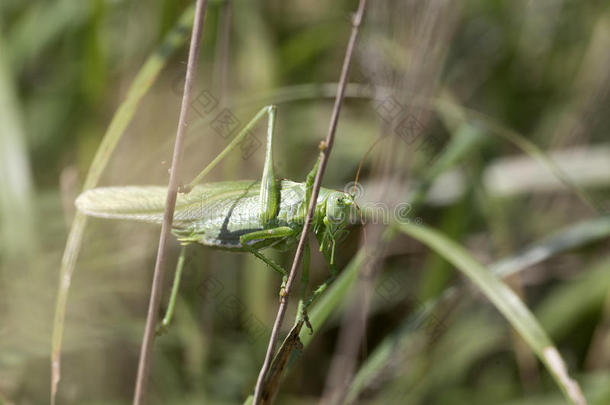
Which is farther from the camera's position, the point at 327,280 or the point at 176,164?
the point at 327,280

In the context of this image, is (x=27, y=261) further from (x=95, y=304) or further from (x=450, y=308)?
(x=450, y=308)

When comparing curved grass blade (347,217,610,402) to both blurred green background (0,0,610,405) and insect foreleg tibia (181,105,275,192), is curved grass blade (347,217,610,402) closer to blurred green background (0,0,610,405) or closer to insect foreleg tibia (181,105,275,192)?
blurred green background (0,0,610,405)

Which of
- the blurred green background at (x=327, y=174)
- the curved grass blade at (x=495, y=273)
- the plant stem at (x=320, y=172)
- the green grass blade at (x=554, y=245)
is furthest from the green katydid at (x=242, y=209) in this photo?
the green grass blade at (x=554, y=245)

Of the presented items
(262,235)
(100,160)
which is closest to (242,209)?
(262,235)

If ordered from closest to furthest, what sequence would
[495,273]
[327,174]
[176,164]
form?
[176,164]
[495,273]
[327,174]

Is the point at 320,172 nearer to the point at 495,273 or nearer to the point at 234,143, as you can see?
the point at 234,143

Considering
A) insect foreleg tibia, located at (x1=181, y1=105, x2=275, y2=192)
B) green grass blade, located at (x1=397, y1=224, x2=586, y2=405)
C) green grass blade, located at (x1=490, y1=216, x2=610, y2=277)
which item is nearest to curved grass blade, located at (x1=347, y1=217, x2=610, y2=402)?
green grass blade, located at (x1=490, y1=216, x2=610, y2=277)
